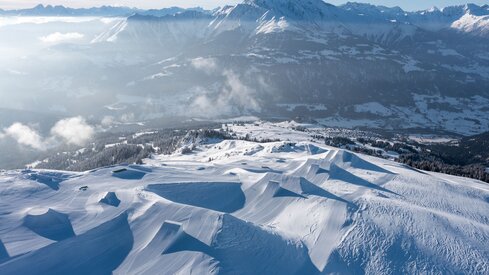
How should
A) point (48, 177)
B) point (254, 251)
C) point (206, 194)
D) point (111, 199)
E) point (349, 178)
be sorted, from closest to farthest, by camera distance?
point (254, 251), point (111, 199), point (206, 194), point (48, 177), point (349, 178)

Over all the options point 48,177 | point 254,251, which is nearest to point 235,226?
point 254,251

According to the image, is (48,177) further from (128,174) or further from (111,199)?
(111,199)

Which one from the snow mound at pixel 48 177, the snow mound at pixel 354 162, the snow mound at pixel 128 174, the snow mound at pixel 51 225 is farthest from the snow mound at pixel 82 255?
the snow mound at pixel 354 162

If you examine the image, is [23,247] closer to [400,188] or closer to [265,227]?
[265,227]

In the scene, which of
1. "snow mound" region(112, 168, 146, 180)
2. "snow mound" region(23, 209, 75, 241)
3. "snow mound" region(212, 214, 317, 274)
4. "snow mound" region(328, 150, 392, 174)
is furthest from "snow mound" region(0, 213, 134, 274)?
"snow mound" region(328, 150, 392, 174)

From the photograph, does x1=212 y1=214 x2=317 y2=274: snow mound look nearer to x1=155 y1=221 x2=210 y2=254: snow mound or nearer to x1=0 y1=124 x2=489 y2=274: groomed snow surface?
x1=0 y1=124 x2=489 y2=274: groomed snow surface
